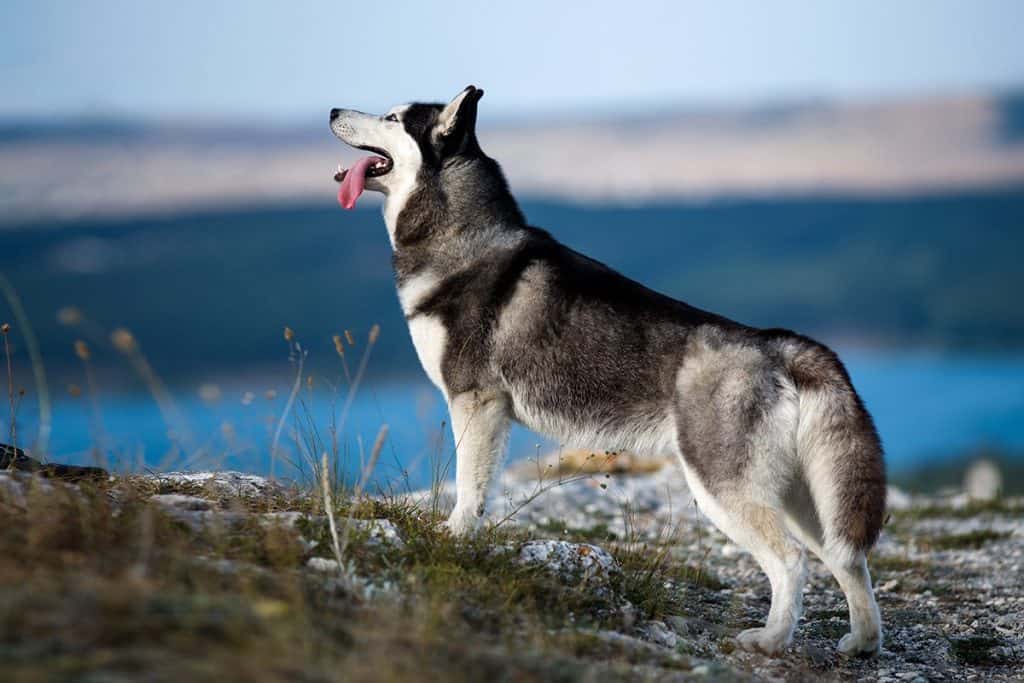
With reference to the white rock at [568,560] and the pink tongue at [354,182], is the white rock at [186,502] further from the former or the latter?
the pink tongue at [354,182]

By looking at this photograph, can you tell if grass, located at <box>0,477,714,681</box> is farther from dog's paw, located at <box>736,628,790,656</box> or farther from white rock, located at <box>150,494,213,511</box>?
dog's paw, located at <box>736,628,790,656</box>

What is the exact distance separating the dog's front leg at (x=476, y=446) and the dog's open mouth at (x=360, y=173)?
5.83 feet

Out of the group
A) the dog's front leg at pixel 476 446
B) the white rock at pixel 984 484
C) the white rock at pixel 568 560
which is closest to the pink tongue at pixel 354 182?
the dog's front leg at pixel 476 446

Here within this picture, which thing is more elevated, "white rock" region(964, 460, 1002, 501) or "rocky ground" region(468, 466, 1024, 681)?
"white rock" region(964, 460, 1002, 501)

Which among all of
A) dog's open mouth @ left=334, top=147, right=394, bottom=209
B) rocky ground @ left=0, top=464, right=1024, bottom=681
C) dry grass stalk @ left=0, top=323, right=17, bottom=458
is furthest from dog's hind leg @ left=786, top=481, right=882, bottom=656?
dry grass stalk @ left=0, top=323, right=17, bottom=458

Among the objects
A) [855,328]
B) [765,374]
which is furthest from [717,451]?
[855,328]

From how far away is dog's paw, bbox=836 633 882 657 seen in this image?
265 inches

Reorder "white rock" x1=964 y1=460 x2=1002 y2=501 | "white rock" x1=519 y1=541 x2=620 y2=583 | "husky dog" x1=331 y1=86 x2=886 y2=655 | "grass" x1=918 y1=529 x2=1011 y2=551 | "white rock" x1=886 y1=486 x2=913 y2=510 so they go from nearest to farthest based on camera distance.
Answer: "husky dog" x1=331 y1=86 x2=886 y2=655, "white rock" x1=519 y1=541 x2=620 y2=583, "grass" x1=918 y1=529 x2=1011 y2=551, "white rock" x1=886 y1=486 x2=913 y2=510, "white rock" x1=964 y1=460 x2=1002 y2=501

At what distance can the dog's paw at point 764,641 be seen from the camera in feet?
21.0

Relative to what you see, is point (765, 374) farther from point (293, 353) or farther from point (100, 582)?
point (100, 582)

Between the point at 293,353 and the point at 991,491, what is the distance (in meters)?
13.2

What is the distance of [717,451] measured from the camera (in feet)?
21.1

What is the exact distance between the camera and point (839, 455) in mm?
6344

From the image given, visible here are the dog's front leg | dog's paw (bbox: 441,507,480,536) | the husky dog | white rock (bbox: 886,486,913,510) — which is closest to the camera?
the husky dog
